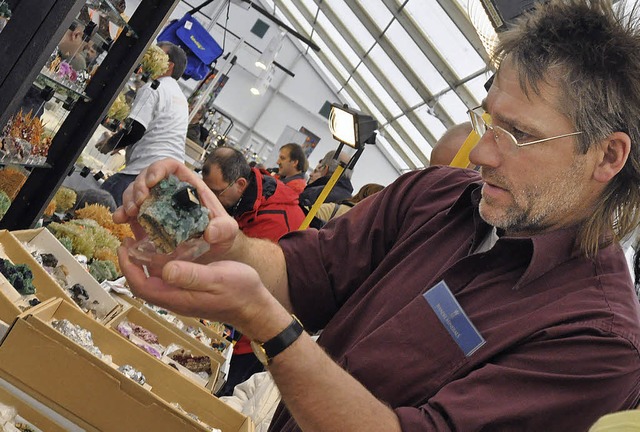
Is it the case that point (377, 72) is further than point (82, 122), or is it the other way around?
point (377, 72)

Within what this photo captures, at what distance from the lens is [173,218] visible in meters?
1.31

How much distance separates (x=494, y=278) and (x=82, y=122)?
231cm

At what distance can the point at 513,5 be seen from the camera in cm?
261

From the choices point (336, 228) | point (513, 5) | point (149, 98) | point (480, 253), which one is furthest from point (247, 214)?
point (480, 253)

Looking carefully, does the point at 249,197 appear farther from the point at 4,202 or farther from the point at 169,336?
the point at 4,202

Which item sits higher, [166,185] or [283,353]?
[166,185]

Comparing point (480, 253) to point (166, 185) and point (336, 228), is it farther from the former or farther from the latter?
point (166, 185)

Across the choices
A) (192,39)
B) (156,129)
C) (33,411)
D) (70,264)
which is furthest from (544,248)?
(192,39)

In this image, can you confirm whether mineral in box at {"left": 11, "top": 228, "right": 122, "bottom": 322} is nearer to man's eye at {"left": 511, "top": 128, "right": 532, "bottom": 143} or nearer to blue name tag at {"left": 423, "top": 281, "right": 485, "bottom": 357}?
blue name tag at {"left": 423, "top": 281, "right": 485, "bottom": 357}

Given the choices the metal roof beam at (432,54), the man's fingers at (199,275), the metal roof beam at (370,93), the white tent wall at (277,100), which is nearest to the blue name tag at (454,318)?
the man's fingers at (199,275)

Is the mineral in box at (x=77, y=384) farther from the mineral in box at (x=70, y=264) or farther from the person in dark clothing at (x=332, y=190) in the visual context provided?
the person in dark clothing at (x=332, y=190)

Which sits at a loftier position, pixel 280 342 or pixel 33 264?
pixel 280 342

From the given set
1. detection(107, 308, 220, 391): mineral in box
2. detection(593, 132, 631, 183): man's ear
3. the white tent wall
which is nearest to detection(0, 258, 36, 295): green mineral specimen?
detection(107, 308, 220, 391): mineral in box

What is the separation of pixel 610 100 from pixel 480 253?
438 millimetres
